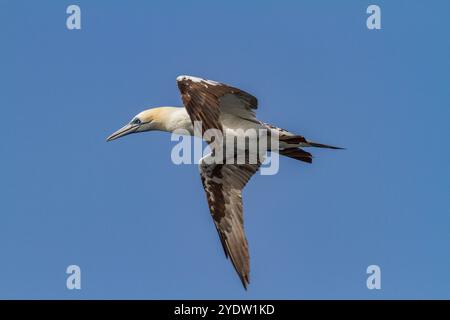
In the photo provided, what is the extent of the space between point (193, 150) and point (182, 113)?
1.05m

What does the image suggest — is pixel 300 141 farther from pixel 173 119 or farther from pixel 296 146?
pixel 173 119

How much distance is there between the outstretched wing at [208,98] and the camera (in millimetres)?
17578

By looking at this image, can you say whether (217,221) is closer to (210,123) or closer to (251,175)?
(251,175)

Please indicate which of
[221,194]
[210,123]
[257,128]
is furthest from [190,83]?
[221,194]

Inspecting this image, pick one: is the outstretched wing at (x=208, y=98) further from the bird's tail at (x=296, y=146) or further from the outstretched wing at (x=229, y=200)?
the outstretched wing at (x=229, y=200)

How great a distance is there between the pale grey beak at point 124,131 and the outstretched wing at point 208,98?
318cm

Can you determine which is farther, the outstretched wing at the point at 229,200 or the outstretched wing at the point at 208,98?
the outstretched wing at the point at 229,200

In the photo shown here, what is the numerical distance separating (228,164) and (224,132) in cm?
152

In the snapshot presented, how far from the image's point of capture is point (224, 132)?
65.1 ft

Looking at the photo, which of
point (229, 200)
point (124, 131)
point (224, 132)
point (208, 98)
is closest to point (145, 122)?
point (124, 131)

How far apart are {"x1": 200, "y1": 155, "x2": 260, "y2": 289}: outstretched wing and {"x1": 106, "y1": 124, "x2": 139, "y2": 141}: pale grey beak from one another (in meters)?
1.81

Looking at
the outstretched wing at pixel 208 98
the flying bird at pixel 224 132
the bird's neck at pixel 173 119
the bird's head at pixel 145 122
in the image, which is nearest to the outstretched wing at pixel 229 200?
the flying bird at pixel 224 132

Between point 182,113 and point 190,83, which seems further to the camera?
point 182,113

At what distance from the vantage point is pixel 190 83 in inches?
714
